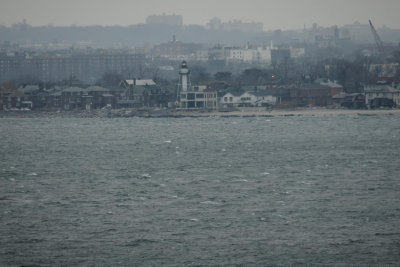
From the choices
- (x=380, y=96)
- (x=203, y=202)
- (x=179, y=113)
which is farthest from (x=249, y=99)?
(x=203, y=202)

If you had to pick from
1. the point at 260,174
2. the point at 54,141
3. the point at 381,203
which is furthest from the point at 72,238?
the point at 54,141

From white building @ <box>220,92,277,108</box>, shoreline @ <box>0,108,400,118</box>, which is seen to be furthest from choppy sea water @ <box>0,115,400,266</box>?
white building @ <box>220,92,277,108</box>

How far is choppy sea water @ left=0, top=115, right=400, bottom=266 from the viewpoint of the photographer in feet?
52.2

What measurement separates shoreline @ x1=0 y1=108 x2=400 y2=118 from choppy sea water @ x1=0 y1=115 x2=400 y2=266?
50.5ft

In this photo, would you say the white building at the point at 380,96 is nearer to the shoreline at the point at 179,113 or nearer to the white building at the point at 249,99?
the shoreline at the point at 179,113

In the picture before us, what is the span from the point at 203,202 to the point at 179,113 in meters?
34.9

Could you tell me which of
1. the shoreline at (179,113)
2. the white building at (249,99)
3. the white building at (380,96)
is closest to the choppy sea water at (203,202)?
the shoreline at (179,113)

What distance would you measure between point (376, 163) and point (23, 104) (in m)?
36.5

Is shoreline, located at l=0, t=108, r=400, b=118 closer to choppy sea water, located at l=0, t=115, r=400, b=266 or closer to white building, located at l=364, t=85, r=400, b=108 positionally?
white building, located at l=364, t=85, r=400, b=108

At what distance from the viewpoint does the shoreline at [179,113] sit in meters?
53.0

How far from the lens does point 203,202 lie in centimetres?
2027

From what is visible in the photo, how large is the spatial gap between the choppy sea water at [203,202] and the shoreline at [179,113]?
50.5ft

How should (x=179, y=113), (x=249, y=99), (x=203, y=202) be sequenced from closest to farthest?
(x=203, y=202) < (x=179, y=113) < (x=249, y=99)

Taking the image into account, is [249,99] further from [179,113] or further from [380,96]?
[380,96]
